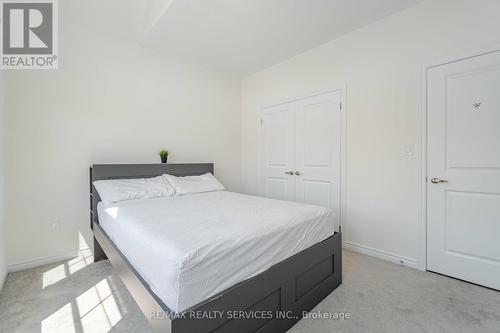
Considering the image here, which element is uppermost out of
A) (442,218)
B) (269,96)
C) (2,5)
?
(2,5)

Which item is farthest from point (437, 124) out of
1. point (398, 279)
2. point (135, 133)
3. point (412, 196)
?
point (135, 133)

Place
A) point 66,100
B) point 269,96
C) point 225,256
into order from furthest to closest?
point 269,96 → point 66,100 → point 225,256

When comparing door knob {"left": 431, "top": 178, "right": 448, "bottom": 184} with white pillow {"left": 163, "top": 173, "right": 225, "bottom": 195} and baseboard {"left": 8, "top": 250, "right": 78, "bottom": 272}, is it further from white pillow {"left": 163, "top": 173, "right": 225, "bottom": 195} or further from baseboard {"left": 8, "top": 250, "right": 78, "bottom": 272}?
baseboard {"left": 8, "top": 250, "right": 78, "bottom": 272}

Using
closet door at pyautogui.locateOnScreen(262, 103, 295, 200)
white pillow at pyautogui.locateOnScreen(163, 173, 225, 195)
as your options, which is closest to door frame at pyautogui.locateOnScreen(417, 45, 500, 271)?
closet door at pyautogui.locateOnScreen(262, 103, 295, 200)

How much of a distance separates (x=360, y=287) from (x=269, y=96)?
3021 millimetres

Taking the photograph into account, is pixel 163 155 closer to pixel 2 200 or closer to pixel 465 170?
pixel 2 200

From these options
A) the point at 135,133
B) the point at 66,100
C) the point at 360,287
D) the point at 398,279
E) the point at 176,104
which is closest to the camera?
the point at 360,287

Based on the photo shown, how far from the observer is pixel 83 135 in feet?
8.77

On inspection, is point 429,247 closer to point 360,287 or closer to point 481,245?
point 481,245

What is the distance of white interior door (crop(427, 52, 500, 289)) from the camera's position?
76.8 inches

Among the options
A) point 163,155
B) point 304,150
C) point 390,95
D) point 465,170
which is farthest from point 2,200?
point 465,170

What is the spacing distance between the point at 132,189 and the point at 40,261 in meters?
1.22

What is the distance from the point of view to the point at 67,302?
5.82 ft

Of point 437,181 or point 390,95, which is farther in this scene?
point 390,95
